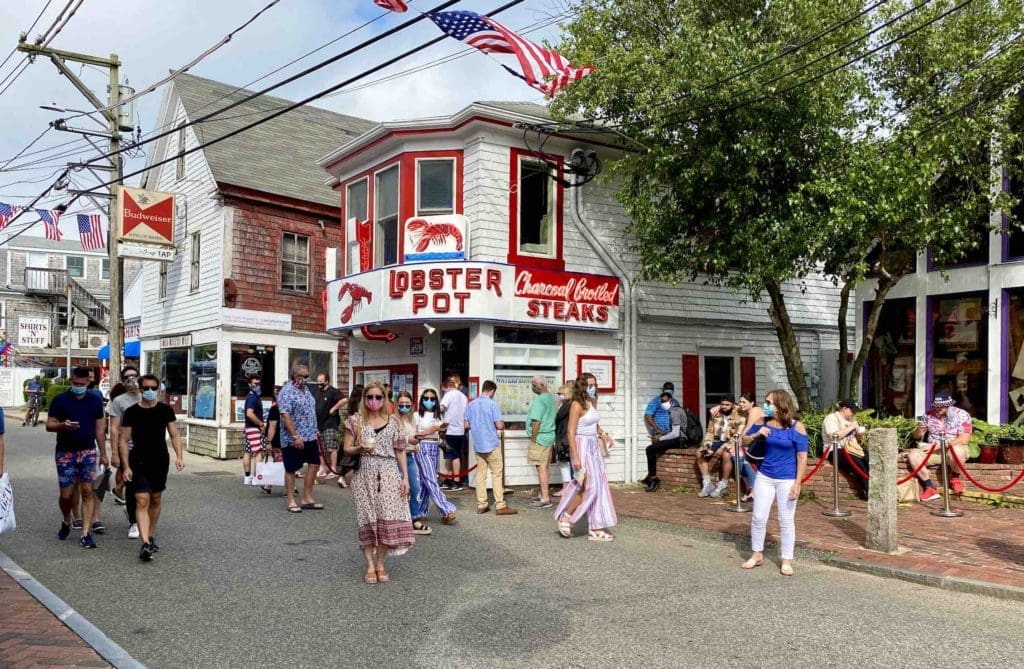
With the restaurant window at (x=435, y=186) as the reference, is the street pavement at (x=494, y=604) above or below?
below

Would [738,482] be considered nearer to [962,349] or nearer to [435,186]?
[962,349]

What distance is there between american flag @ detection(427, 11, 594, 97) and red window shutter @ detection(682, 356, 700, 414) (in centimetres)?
684

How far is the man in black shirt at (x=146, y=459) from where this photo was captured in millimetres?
8141

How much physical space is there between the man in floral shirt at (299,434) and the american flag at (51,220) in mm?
15392

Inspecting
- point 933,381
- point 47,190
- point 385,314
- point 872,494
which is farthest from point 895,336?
point 47,190

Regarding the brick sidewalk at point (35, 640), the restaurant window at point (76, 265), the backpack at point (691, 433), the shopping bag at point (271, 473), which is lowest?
the brick sidewalk at point (35, 640)

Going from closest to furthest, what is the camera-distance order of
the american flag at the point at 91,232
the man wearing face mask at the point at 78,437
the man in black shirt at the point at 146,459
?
the man in black shirt at the point at 146,459, the man wearing face mask at the point at 78,437, the american flag at the point at 91,232

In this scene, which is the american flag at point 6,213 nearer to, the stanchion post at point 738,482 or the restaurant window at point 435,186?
the restaurant window at point 435,186

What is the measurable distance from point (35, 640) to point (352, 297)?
10133mm

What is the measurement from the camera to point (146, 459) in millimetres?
8203

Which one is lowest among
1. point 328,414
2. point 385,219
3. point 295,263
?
point 328,414

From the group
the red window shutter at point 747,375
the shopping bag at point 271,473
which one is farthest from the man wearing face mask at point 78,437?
the red window shutter at point 747,375

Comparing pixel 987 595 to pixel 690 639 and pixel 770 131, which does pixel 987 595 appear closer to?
pixel 690 639

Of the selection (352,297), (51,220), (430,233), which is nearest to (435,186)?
(430,233)
